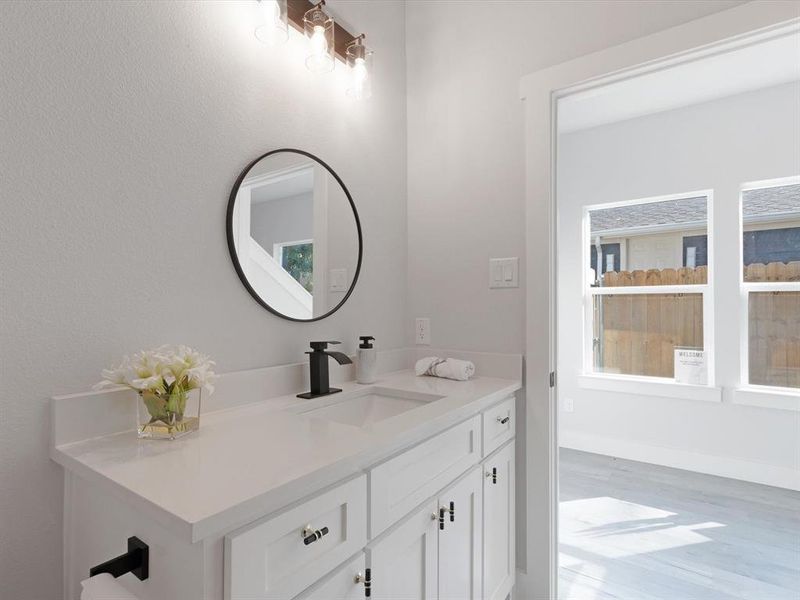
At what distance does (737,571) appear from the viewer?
1.96 meters

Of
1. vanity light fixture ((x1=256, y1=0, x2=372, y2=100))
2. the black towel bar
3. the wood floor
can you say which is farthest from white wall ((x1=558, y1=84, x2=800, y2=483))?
the black towel bar

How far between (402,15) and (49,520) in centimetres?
225

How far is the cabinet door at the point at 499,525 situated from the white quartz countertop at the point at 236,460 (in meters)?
0.38

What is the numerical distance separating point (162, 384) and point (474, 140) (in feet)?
4.97

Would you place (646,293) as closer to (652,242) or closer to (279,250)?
(652,242)

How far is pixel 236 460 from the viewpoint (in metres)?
0.82

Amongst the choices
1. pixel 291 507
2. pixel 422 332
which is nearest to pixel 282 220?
pixel 422 332

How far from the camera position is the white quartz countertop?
641 millimetres

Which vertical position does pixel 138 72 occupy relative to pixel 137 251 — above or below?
above

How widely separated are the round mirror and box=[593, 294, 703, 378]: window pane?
2.79 metres

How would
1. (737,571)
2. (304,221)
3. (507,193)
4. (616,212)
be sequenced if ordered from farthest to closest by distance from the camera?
(616,212) → (737,571) → (507,193) → (304,221)

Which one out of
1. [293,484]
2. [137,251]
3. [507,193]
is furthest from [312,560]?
[507,193]

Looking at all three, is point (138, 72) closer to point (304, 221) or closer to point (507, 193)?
point (304, 221)

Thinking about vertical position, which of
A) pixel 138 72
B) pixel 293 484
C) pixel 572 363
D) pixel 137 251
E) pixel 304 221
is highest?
pixel 138 72
